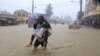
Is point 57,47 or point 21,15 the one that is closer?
point 57,47

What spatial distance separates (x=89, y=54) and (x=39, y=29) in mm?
2176

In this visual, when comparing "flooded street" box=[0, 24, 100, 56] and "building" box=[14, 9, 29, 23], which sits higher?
"building" box=[14, 9, 29, 23]

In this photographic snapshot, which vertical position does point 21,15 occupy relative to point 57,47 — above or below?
above

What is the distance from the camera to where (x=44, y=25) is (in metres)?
11.0

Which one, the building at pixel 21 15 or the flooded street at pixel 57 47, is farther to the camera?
the building at pixel 21 15

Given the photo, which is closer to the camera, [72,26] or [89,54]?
[89,54]

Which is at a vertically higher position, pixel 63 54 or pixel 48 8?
pixel 48 8

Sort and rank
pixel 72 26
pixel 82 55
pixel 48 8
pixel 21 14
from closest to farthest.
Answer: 1. pixel 82 55
2. pixel 72 26
3. pixel 21 14
4. pixel 48 8

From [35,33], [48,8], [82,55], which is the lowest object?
[82,55]

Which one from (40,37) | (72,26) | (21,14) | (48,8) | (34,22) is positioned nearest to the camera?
(40,37)

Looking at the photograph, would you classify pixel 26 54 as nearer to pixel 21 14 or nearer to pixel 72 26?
pixel 72 26

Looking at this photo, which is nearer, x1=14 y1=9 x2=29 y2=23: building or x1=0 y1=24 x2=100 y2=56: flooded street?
x1=0 y1=24 x2=100 y2=56: flooded street

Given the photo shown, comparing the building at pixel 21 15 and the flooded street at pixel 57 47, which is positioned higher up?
the building at pixel 21 15

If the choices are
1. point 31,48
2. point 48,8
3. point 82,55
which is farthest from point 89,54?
point 48,8
